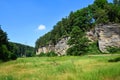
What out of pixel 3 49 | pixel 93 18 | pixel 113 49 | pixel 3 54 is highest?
pixel 93 18

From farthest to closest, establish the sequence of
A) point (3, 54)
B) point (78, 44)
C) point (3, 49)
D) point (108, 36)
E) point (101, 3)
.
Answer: point (101, 3) < point (108, 36) < point (78, 44) < point (3, 49) < point (3, 54)

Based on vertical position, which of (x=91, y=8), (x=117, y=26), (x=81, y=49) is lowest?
(x=81, y=49)

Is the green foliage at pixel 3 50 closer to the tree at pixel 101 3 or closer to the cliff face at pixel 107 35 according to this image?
the cliff face at pixel 107 35

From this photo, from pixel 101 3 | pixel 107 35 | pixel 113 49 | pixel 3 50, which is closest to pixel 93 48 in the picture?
pixel 107 35

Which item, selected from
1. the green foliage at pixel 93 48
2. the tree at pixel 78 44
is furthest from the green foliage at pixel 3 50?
the green foliage at pixel 93 48

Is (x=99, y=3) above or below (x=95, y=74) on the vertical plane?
above

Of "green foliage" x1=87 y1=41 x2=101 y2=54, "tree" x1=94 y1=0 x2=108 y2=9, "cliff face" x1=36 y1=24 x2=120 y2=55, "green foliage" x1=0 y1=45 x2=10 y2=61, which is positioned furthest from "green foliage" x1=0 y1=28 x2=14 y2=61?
"tree" x1=94 y1=0 x2=108 y2=9

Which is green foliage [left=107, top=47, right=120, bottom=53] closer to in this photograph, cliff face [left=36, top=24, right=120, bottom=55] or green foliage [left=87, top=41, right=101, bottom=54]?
cliff face [left=36, top=24, right=120, bottom=55]

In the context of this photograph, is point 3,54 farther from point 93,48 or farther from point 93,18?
point 93,18

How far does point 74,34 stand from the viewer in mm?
88812

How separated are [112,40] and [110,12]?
1170 centimetres

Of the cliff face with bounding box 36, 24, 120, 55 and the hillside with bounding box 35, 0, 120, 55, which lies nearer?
the cliff face with bounding box 36, 24, 120, 55

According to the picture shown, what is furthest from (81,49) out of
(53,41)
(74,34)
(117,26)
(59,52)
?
(53,41)

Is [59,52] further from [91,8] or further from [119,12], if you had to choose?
[119,12]
